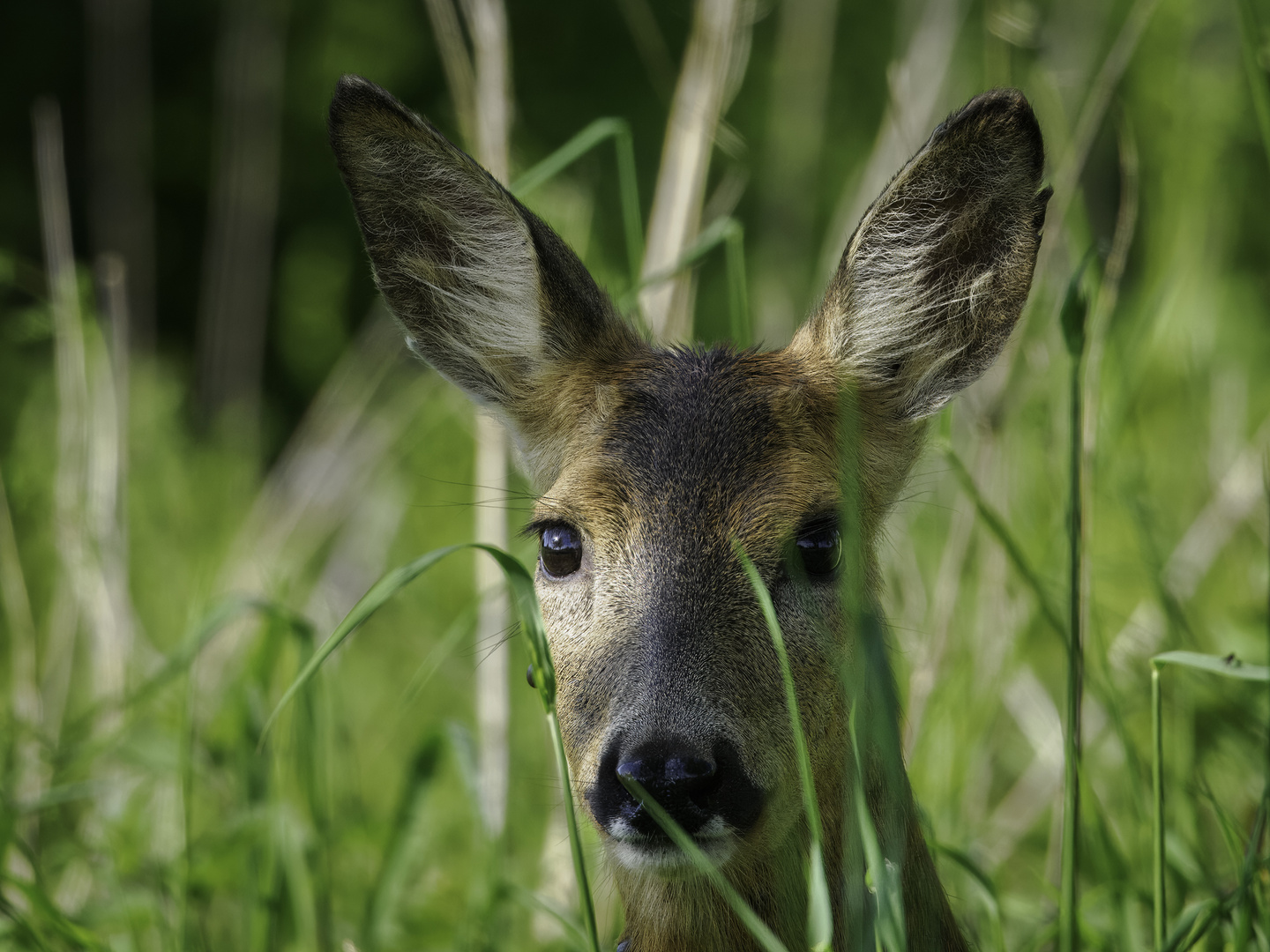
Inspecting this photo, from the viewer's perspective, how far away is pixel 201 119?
510 inches

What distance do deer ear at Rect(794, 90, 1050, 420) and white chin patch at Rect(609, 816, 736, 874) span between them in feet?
4.42

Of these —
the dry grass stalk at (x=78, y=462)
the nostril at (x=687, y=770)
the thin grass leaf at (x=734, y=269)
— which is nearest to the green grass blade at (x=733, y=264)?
the thin grass leaf at (x=734, y=269)

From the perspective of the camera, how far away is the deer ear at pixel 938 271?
289 cm

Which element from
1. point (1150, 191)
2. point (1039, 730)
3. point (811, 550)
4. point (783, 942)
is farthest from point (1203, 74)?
point (783, 942)

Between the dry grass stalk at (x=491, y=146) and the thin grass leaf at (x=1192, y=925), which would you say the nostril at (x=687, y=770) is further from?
the dry grass stalk at (x=491, y=146)

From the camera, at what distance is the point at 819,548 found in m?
2.84

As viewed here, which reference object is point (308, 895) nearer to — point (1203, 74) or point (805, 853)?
point (805, 853)

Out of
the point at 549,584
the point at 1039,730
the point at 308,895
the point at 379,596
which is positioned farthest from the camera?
the point at 1039,730

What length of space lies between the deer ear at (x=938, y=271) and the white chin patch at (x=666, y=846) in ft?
4.42

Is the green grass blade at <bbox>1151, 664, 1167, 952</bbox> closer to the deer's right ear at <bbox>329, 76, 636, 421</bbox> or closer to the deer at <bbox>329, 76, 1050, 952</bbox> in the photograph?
the deer at <bbox>329, 76, 1050, 952</bbox>

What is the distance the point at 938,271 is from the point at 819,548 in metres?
0.89

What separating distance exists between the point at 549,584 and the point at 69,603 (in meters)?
2.97

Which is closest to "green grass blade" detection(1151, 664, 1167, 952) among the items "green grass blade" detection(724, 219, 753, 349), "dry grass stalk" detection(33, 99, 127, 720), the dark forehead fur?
the dark forehead fur

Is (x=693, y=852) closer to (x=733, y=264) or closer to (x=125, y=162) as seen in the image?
(x=733, y=264)
